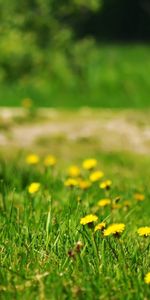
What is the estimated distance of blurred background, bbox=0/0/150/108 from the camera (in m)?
7.16

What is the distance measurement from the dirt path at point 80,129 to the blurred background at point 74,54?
0.69 metres

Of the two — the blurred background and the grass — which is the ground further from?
the blurred background

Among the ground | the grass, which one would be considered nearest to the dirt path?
the ground

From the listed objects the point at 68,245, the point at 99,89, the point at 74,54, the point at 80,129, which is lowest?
the point at 68,245

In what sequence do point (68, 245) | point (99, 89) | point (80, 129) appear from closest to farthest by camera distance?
point (68, 245), point (80, 129), point (99, 89)

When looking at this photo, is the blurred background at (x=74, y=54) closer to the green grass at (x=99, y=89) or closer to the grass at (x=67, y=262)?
the green grass at (x=99, y=89)

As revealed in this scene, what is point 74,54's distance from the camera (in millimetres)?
7805

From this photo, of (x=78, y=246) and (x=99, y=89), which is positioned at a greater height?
(x=99, y=89)

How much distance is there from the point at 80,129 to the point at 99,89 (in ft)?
15.6

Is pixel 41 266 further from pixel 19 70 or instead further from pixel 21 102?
pixel 21 102

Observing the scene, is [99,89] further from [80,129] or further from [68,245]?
[68,245]

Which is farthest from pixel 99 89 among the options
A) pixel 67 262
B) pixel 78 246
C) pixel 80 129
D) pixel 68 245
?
pixel 78 246

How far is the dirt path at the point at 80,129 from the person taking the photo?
9695 millimetres

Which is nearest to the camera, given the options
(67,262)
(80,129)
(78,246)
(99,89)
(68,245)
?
(78,246)
